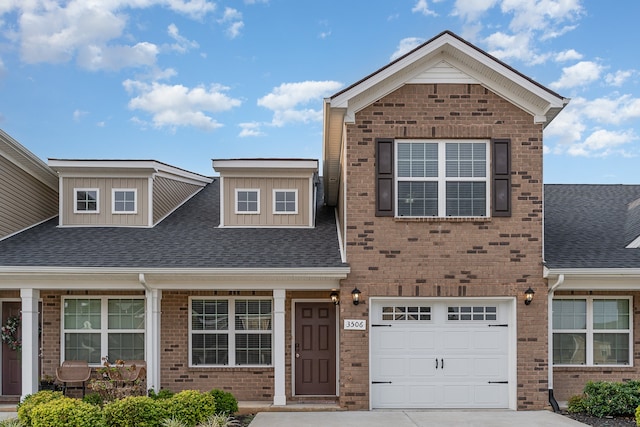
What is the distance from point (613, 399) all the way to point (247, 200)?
27.5ft

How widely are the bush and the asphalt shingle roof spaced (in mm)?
5113

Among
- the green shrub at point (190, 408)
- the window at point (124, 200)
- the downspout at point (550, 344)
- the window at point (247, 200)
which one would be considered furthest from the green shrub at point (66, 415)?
the downspout at point (550, 344)

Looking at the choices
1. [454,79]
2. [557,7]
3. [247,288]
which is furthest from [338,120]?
[557,7]

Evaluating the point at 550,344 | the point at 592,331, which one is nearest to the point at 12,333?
the point at 550,344

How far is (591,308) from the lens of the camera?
11.3 metres

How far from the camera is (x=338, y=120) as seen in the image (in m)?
10.8

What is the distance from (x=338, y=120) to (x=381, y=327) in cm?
402

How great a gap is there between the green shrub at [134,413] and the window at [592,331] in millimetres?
7676

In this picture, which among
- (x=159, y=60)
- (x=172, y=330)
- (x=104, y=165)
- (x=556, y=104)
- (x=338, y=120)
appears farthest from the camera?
(x=159, y=60)

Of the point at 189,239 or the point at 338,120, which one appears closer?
the point at 338,120

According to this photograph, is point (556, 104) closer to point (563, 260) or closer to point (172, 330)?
point (563, 260)

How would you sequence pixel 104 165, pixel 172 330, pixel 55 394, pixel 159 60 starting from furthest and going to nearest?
pixel 159 60 < pixel 104 165 < pixel 172 330 < pixel 55 394

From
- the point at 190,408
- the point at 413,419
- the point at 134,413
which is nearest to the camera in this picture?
the point at 134,413

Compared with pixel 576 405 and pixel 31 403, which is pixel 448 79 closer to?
pixel 576 405
